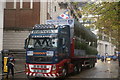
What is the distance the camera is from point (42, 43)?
44.8 ft

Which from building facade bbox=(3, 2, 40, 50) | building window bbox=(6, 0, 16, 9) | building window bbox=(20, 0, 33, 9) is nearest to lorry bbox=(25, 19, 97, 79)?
building facade bbox=(3, 2, 40, 50)

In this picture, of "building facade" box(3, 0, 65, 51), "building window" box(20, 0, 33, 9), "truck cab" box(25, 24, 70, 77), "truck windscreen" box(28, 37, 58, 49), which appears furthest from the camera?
"building window" box(20, 0, 33, 9)

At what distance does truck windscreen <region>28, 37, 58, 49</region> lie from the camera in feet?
44.2

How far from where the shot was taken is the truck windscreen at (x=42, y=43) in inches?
531

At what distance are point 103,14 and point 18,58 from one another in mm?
20120

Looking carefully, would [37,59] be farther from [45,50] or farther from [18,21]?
[18,21]

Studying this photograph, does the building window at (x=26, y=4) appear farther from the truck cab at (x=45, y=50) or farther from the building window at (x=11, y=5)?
the truck cab at (x=45, y=50)

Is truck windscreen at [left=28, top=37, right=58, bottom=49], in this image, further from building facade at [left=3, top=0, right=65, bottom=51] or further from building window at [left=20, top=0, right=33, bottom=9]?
building window at [left=20, top=0, right=33, bottom=9]

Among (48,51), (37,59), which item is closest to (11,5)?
(37,59)

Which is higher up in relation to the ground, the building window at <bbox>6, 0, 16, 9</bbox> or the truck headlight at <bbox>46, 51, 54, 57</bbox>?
the building window at <bbox>6, 0, 16, 9</bbox>

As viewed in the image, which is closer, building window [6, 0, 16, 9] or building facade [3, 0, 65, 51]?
building facade [3, 0, 65, 51]

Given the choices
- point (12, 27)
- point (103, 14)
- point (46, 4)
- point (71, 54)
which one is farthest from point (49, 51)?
point (46, 4)

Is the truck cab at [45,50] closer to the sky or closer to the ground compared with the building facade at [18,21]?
closer to the ground

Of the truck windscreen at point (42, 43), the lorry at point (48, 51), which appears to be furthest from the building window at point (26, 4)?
the truck windscreen at point (42, 43)
